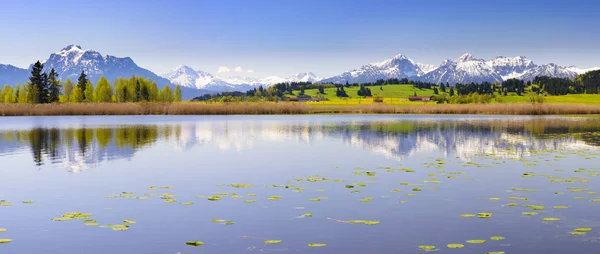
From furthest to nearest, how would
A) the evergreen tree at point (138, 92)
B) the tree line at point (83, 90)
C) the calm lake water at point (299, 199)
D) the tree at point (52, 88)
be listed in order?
the evergreen tree at point (138, 92) → the tree at point (52, 88) → the tree line at point (83, 90) → the calm lake water at point (299, 199)

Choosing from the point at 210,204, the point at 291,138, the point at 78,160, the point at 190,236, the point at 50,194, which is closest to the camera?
the point at 190,236

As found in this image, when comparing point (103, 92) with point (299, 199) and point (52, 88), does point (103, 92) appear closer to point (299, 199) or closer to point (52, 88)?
point (52, 88)

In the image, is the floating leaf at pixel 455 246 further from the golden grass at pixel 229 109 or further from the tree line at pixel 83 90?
the tree line at pixel 83 90

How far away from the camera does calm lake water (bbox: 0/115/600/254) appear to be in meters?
12.9

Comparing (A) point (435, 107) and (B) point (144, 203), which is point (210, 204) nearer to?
(B) point (144, 203)

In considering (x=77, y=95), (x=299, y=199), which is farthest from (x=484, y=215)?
(x=77, y=95)

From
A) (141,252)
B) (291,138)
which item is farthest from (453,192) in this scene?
(291,138)

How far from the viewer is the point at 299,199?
1803cm

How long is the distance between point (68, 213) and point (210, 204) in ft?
14.0

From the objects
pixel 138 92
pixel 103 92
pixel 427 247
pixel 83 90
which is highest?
pixel 83 90

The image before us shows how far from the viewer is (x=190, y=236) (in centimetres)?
1335

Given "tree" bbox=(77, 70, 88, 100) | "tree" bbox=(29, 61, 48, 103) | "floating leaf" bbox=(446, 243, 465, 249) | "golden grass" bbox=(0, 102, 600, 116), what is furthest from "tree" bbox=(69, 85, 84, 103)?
"floating leaf" bbox=(446, 243, 465, 249)

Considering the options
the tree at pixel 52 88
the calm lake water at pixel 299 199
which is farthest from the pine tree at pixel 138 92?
the calm lake water at pixel 299 199

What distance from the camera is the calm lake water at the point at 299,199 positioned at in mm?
12852
